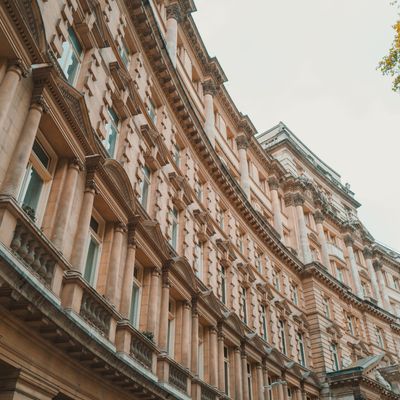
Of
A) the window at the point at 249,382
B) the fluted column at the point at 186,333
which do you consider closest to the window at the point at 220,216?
the window at the point at 249,382

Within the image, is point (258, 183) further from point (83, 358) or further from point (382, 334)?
point (83, 358)

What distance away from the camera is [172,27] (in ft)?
94.4

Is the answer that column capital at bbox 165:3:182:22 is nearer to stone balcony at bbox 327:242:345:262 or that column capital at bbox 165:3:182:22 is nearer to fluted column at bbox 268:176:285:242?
fluted column at bbox 268:176:285:242

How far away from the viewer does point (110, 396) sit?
1217 centimetres

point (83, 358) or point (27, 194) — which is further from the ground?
point (27, 194)

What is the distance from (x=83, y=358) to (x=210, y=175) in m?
18.8

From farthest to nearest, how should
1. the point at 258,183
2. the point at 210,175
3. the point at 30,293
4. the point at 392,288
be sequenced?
the point at 392,288 < the point at 258,183 < the point at 210,175 < the point at 30,293

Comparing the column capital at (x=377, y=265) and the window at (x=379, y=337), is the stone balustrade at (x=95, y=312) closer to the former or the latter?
the window at (x=379, y=337)

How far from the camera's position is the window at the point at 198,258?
72.5ft

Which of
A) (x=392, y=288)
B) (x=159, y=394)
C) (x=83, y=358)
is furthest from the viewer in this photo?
(x=392, y=288)

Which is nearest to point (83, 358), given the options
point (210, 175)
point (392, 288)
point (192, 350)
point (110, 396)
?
point (110, 396)

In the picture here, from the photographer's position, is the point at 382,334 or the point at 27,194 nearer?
the point at 27,194

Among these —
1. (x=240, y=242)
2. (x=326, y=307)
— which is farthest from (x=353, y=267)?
(x=240, y=242)

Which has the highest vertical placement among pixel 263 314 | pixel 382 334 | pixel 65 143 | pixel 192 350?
pixel 382 334
